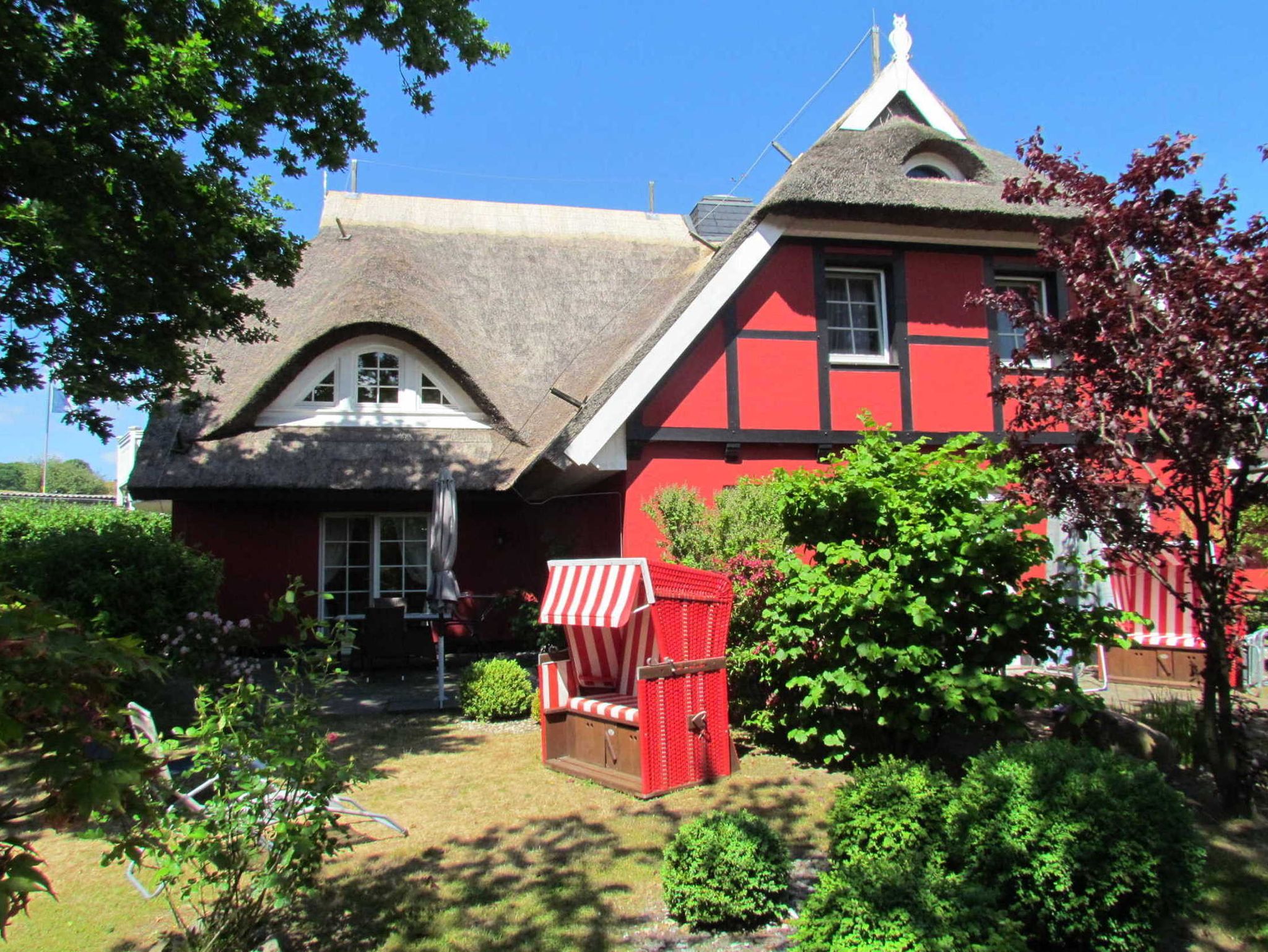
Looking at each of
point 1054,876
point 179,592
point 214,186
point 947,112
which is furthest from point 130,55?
point 947,112

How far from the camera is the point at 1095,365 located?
16.4 feet

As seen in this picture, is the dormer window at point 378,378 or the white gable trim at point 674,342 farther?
the dormer window at point 378,378

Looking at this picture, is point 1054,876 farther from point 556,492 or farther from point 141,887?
point 556,492

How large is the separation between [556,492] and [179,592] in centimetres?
488

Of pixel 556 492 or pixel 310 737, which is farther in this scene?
pixel 556 492

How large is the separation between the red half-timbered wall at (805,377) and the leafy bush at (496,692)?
5.66ft

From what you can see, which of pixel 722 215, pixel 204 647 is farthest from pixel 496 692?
pixel 722 215

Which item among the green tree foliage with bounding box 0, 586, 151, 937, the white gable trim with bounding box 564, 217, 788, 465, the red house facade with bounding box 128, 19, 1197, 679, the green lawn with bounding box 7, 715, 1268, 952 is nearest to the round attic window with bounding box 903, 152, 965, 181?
the red house facade with bounding box 128, 19, 1197, 679

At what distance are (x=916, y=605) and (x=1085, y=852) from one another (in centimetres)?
224

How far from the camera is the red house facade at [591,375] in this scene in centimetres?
877

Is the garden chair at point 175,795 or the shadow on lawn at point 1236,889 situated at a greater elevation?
the garden chair at point 175,795

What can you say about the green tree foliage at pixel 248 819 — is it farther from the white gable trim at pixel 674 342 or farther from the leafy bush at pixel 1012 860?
the white gable trim at pixel 674 342

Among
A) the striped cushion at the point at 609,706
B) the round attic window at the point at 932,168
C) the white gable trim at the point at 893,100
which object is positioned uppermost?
the white gable trim at the point at 893,100

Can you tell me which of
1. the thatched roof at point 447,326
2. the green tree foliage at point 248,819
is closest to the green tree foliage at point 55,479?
the thatched roof at point 447,326
